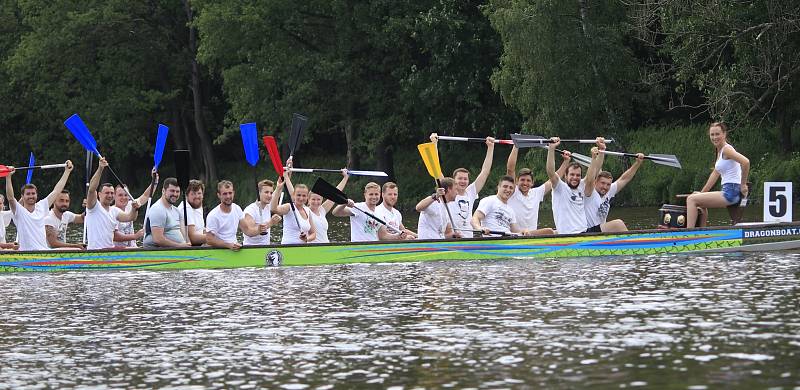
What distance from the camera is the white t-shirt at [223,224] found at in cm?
1941

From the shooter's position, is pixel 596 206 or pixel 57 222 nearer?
pixel 596 206

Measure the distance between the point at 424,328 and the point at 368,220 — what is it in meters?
7.68

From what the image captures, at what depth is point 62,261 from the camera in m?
19.5

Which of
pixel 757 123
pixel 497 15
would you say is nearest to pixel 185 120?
pixel 497 15

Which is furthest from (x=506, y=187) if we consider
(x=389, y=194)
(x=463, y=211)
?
(x=389, y=194)

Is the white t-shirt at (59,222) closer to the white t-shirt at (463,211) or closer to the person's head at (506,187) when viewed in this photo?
the white t-shirt at (463,211)

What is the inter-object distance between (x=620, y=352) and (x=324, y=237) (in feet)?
34.0

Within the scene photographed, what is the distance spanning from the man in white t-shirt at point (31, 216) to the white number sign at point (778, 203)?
32.5 ft

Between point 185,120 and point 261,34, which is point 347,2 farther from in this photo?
point 185,120

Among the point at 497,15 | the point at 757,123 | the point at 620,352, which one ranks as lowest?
the point at 620,352

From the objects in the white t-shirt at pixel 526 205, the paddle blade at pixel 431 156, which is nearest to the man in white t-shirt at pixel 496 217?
the white t-shirt at pixel 526 205

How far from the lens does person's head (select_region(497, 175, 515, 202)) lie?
1944 centimetres

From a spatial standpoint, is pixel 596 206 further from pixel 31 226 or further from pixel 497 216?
pixel 31 226

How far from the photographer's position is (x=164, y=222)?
63.7 feet
